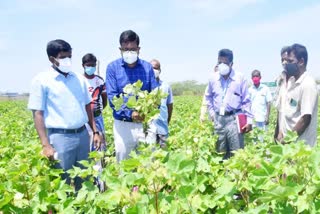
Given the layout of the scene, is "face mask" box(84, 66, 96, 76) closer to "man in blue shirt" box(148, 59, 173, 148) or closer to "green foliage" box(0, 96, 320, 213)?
"man in blue shirt" box(148, 59, 173, 148)

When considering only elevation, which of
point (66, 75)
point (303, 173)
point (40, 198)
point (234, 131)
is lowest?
point (234, 131)

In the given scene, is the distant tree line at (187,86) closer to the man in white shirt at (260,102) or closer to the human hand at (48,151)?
the man in white shirt at (260,102)

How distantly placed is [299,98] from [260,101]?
16.4 feet

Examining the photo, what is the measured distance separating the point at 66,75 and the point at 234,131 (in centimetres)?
244

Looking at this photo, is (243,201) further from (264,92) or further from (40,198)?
(264,92)

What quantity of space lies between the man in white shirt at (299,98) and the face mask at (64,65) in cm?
197

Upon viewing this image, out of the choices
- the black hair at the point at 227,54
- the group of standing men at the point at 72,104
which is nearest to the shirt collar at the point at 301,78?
the group of standing men at the point at 72,104

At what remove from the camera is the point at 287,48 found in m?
4.28

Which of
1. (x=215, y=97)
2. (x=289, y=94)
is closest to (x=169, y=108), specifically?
(x=215, y=97)

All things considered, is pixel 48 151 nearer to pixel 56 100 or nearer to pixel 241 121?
pixel 56 100

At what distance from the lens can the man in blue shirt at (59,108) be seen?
3965 mm

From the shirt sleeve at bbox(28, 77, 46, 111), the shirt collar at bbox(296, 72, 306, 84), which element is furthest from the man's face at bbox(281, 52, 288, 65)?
the shirt sleeve at bbox(28, 77, 46, 111)

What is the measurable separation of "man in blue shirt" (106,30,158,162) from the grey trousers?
5.34 feet

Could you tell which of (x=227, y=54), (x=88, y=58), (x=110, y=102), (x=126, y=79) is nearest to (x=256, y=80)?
(x=227, y=54)
